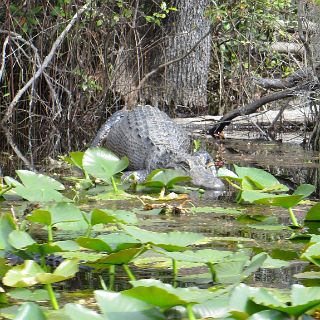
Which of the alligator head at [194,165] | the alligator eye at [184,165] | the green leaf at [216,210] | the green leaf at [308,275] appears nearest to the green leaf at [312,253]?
the green leaf at [308,275]

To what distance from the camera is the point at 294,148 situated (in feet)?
26.8

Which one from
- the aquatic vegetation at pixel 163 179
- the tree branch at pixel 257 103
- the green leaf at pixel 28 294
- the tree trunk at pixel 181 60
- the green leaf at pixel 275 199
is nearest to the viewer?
the green leaf at pixel 28 294

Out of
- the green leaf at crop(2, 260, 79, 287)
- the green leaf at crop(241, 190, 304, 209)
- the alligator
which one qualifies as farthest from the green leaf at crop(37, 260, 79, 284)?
the alligator

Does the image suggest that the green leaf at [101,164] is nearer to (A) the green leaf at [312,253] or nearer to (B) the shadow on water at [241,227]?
(B) the shadow on water at [241,227]

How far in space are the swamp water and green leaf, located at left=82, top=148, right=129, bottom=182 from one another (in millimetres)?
185

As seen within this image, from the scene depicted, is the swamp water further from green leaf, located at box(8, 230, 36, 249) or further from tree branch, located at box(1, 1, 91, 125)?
tree branch, located at box(1, 1, 91, 125)

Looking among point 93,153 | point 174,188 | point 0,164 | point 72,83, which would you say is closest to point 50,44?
point 72,83

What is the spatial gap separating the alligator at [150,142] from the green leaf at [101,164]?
1.71 metres

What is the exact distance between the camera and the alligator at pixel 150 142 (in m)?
6.03

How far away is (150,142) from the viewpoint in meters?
6.83

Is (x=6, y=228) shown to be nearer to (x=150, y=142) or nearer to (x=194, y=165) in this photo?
(x=194, y=165)

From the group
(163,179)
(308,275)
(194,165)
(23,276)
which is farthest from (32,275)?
(194,165)

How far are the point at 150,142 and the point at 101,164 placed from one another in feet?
9.58

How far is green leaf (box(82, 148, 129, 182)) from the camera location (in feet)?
12.7
